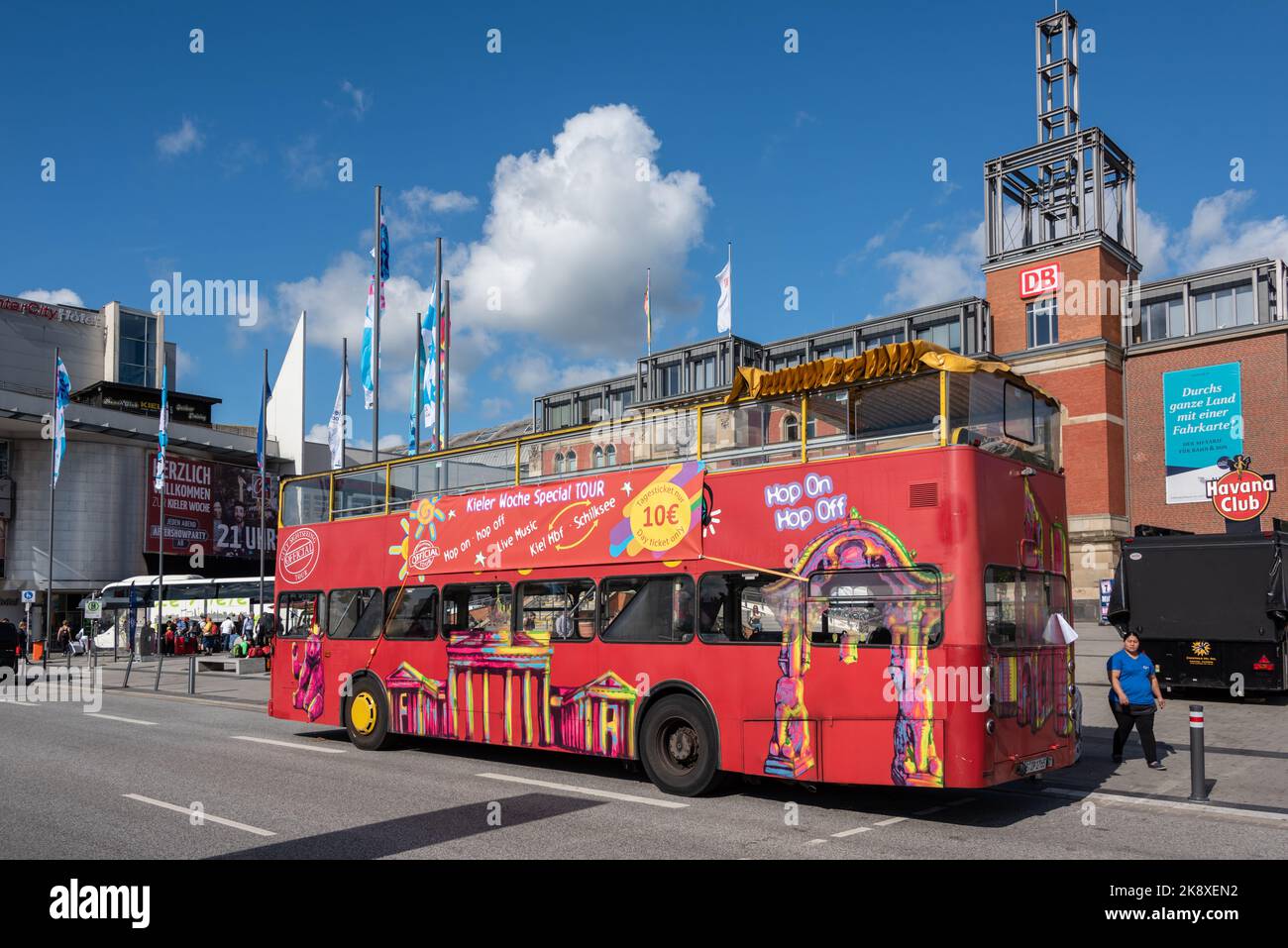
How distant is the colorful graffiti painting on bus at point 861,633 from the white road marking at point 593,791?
106 cm

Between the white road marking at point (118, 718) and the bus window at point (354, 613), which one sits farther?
the white road marking at point (118, 718)

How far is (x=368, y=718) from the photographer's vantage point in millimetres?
14844

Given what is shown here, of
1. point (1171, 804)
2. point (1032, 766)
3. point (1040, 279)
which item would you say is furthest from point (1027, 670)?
point (1040, 279)

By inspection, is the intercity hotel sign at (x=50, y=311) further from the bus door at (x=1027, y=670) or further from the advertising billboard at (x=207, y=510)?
the bus door at (x=1027, y=670)

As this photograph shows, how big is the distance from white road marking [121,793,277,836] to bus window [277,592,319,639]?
18.0ft

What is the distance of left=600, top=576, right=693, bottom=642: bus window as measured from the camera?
10945 millimetres

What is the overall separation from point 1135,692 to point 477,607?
823 centimetres

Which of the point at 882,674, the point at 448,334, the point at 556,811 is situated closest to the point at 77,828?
the point at 556,811

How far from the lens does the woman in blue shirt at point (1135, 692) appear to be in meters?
12.3

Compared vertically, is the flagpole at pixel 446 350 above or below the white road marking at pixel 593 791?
above

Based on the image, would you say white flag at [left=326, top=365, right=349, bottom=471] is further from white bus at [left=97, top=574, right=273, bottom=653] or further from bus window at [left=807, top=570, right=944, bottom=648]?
bus window at [left=807, top=570, right=944, bottom=648]

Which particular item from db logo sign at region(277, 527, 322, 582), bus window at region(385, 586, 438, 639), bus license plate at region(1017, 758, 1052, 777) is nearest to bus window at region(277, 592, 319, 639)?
db logo sign at region(277, 527, 322, 582)

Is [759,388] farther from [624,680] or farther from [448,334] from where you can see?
[448,334]

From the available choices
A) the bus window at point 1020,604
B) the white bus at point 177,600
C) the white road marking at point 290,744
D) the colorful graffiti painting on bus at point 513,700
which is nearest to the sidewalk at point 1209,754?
the bus window at point 1020,604
